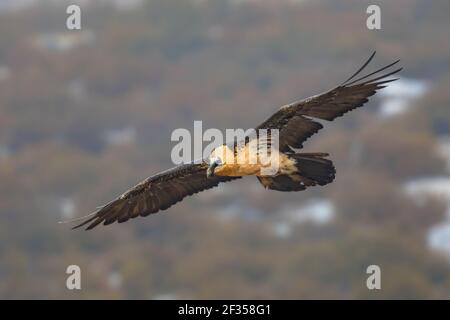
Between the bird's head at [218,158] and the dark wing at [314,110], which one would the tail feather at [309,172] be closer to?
the dark wing at [314,110]

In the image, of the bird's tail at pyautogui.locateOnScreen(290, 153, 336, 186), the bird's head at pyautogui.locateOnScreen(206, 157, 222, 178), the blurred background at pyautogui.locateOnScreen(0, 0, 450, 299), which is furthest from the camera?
the blurred background at pyautogui.locateOnScreen(0, 0, 450, 299)

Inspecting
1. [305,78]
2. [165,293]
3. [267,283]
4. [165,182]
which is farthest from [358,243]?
[165,182]

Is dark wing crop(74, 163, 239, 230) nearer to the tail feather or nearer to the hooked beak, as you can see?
the tail feather

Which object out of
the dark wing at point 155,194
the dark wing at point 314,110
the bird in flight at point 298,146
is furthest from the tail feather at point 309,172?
the dark wing at point 155,194

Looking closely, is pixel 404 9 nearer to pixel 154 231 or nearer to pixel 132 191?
pixel 154 231

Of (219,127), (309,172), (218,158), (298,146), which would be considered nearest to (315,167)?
(309,172)

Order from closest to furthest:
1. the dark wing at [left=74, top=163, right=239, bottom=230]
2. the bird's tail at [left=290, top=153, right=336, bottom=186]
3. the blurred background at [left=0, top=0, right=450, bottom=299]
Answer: the bird's tail at [left=290, top=153, right=336, bottom=186] → the dark wing at [left=74, top=163, right=239, bottom=230] → the blurred background at [left=0, top=0, right=450, bottom=299]

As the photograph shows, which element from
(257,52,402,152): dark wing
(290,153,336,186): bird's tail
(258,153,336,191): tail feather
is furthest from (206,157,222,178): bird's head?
(290,153,336,186): bird's tail
